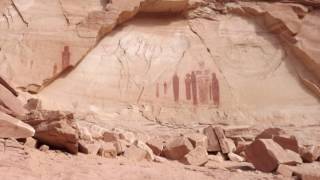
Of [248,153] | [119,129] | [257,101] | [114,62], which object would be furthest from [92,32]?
[248,153]

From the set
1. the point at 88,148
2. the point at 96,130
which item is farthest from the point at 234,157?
the point at 88,148

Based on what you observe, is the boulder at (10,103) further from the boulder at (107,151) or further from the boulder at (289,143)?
the boulder at (289,143)

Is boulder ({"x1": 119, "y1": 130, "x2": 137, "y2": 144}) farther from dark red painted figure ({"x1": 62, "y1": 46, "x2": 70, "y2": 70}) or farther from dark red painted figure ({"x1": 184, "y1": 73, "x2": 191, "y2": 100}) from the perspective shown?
dark red painted figure ({"x1": 62, "y1": 46, "x2": 70, "y2": 70})

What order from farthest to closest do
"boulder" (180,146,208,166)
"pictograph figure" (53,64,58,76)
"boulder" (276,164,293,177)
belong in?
"pictograph figure" (53,64,58,76) < "boulder" (180,146,208,166) < "boulder" (276,164,293,177)

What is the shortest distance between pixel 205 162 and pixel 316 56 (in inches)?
160

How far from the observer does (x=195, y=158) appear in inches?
170

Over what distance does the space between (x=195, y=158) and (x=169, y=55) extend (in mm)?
3705

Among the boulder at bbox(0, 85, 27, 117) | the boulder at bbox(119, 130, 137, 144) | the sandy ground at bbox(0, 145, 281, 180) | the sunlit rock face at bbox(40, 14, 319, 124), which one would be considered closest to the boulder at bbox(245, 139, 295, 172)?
the sandy ground at bbox(0, 145, 281, 180)

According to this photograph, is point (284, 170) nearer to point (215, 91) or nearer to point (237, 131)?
point (237, 131)

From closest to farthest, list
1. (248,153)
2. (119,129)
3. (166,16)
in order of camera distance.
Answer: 1. (248,153)
2. (119,129)
3. (166,16)

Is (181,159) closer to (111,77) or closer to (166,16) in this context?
(111,77)

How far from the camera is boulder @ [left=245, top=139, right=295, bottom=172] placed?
3.86 m

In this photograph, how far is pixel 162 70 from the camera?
303 inches

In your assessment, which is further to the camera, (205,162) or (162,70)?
(162,70)
